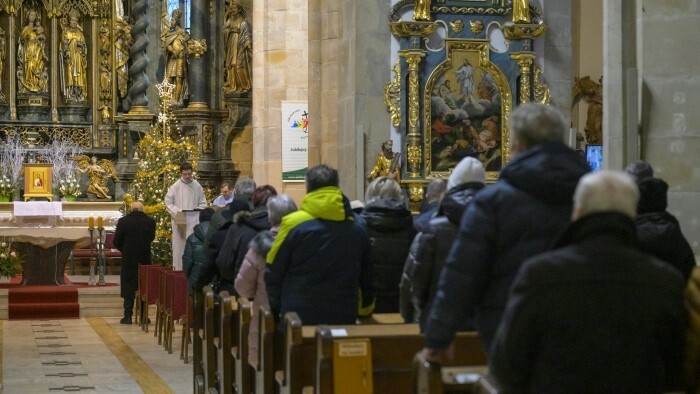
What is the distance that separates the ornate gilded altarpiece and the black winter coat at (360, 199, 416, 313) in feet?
26.9

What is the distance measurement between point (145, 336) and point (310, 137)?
12.9 feet

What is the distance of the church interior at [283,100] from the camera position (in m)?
10.7

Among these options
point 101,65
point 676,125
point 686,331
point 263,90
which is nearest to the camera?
point 686,331

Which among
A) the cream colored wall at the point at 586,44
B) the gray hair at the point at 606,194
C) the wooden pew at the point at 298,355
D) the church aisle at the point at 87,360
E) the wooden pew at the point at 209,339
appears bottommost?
the church aisle at the point at 87,360

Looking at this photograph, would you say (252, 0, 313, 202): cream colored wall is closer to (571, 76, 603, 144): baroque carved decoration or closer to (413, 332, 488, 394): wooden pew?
(571, 76, 603, 144): baroque carved decoration

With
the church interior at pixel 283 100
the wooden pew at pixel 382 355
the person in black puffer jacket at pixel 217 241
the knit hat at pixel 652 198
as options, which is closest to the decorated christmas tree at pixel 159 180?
the church interior at pixel 283 100

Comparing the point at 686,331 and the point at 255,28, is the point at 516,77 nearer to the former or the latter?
the point at 255,28

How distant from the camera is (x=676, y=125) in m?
10.6

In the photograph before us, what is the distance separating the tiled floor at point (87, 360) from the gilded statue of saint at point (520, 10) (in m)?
6.01

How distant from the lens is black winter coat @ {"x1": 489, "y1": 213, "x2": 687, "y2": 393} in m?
4.07

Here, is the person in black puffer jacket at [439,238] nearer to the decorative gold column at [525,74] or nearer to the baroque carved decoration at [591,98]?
the decorative gold column at [525,74]

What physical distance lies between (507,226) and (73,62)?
2524 cm

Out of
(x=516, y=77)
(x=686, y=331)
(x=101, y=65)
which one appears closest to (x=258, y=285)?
(x=686, y=331)

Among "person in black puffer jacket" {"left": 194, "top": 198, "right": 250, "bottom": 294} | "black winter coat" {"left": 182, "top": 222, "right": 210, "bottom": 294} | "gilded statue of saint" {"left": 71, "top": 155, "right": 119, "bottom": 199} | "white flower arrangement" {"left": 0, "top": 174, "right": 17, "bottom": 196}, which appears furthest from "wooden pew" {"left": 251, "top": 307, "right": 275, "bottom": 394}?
"gilded statue of saint" {"left": 71, "top": 155, "right": 119, "bottom": 199}
